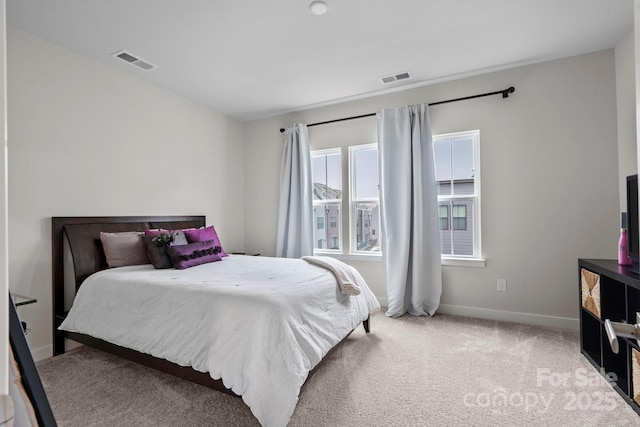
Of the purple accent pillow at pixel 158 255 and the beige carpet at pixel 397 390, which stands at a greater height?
the purple accent pillow at pixel 158 255

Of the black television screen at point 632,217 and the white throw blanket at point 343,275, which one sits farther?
the white throw blanket at point 343,275

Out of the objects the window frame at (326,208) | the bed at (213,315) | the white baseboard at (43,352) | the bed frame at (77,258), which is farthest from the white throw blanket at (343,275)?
the white baseboard at (43,352)

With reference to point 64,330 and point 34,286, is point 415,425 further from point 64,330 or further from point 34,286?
point 34,286

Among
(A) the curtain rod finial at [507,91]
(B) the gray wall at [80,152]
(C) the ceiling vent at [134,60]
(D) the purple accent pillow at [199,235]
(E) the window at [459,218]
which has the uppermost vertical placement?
(C) the ceiling vent at [134,60]

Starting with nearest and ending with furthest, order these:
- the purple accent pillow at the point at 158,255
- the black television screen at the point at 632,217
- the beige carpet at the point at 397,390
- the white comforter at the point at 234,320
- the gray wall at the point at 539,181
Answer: the white comforter at the point at 234,320 < the beige carpet at the point at 397,390 < the black television screen at the point at 632,217 < the purple accent pillow at the point at 158,255 < the gray wall at the point at 539,181

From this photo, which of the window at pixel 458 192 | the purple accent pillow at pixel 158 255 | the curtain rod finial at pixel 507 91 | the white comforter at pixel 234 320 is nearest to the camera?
the white comforter at pixel 234 320

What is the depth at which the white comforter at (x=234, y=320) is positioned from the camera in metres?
1.63

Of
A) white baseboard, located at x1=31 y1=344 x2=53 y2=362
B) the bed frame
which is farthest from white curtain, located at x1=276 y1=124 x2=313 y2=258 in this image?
white baseboard, located at x1=31 y1=344 x2=53 y2=362

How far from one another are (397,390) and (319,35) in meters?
2.73

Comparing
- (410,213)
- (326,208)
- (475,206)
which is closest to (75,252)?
(326,208)

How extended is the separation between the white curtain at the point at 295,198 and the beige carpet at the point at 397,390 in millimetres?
1761

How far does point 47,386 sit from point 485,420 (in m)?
2.77

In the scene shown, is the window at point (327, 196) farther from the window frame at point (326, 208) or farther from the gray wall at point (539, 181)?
the gray wall at point (539, 181)

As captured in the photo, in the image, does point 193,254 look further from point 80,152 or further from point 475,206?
point 475,206
